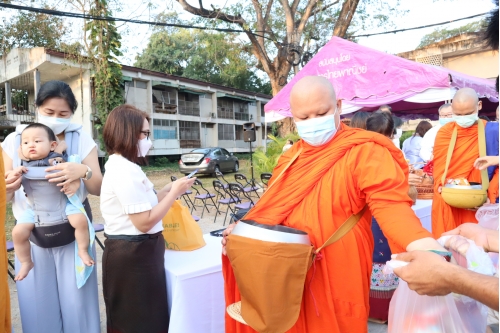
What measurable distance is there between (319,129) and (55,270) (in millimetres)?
1665

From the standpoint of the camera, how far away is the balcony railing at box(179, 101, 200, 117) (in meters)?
22.8

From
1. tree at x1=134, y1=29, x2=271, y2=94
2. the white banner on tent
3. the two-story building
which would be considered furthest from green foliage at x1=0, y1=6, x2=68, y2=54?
the white banner on tent

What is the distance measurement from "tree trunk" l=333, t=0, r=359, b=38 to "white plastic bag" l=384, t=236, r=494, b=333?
38.9 feet

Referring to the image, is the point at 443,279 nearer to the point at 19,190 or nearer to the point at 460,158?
the point at 19,190

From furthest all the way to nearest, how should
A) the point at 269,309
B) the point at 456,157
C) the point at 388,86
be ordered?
1. the point at 388,86
2. the point at 456,157
3. the point at 269,309

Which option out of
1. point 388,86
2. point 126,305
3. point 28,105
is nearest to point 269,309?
point 126,305

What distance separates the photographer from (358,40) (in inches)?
573

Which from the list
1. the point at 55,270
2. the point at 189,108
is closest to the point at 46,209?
the point at 55,270

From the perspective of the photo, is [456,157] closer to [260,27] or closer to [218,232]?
[218,232]

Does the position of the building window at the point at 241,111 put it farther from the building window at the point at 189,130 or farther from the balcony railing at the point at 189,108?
the building window at the point at 189,130

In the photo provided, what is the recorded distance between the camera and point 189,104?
23.5 meters

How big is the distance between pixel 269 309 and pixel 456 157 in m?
2.42

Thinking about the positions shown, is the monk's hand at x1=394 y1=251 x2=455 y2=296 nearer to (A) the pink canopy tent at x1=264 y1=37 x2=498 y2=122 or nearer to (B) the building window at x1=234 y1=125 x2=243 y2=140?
(A) the pink canopy tent at x1=264 y1=37 x2=498 y2=122

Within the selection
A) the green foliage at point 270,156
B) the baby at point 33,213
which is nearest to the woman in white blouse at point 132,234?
the baby at point 33,213
